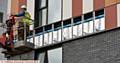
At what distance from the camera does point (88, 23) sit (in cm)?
1838

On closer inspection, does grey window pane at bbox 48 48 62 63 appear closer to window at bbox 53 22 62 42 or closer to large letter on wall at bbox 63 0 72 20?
window at bbox 53 22 62 42

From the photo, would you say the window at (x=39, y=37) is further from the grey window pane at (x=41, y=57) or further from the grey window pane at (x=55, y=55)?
the grey window pane at (x=55, y=55)

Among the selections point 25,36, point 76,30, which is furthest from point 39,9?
point 76,30

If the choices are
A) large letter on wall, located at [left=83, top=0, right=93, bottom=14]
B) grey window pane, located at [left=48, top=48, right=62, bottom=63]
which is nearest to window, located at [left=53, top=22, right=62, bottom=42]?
grey window pane, located at [left=48, top=48, right=62, bottom=63]

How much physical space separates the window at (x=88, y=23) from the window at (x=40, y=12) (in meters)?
2.59

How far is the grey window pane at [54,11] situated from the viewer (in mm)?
19853

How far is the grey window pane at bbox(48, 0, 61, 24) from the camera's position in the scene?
65.1 ft

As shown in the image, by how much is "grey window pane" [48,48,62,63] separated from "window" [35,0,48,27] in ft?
5.28

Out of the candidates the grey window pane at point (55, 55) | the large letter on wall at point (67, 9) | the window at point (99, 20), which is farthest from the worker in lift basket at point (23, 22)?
the window at point (99, 20)

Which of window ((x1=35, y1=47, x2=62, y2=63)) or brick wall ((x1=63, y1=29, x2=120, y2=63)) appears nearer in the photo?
brick wall ((x1=63, y1=29, x2=120, y2=63))

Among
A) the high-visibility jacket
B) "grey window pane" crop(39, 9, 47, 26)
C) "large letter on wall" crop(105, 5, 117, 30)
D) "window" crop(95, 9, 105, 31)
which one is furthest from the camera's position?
"grey window pane" crop(39, 9, 47, 26)

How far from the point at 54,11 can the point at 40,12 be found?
1.14 m

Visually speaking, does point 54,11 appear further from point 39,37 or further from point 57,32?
point 39,37

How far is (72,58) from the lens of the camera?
60.3 ft
